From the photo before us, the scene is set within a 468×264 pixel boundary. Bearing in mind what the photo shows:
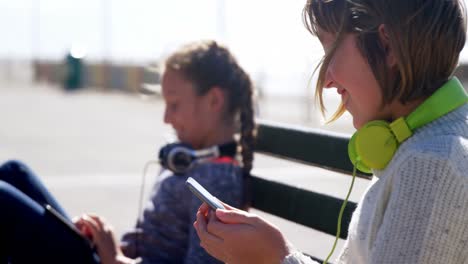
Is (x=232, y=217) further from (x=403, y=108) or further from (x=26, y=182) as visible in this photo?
(x=26, y=182)

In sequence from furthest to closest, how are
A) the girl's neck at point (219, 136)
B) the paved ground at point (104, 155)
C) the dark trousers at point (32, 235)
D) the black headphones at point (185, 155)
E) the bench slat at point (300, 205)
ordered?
1. the paved ground at point (104, 155)
2. the girl's neck at point (219, 136)
3. the black headphones at point (185, 155)
4. the dark trousers at point (32, 235)
5. the bench slat at point (300, 205)

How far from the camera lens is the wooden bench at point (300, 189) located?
2898 millimetres

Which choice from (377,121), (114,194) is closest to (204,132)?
(377,121)

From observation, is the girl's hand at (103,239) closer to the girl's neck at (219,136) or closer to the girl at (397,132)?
the girl's neck at (219,136)

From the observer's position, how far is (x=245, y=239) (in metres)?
1.91

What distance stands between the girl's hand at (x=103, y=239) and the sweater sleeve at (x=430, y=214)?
165 centimetres

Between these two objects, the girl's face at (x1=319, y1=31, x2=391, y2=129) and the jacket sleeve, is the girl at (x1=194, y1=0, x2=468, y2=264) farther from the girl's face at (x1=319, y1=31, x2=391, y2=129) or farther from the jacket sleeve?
the jacket sleeve

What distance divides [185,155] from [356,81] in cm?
140

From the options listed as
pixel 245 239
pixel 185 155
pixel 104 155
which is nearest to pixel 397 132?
pixel 245 239

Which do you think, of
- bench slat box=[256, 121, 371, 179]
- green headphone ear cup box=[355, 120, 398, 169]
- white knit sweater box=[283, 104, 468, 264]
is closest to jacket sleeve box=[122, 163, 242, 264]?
bench slat box=[256, 121, 371, 179]

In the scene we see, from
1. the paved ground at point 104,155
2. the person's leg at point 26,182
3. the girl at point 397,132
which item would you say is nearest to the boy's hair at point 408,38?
the girl at point 397,132

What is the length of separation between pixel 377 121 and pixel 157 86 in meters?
2.02

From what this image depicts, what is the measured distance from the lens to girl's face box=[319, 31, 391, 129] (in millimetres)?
1909

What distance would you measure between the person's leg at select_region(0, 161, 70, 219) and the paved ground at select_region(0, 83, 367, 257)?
0.79 metres
